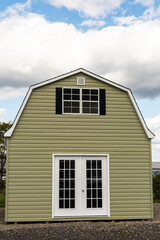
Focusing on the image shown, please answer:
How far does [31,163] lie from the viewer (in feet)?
32.4

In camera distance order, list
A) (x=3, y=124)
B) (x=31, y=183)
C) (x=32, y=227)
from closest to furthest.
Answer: (x=32, y=227) → (x=31, y=183) → (x=3, y=124)

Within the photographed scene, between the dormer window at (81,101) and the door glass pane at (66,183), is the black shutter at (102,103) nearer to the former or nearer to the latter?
the dormer window at (81,101)

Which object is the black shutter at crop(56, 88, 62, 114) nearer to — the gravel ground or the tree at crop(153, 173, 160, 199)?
the gravel ground

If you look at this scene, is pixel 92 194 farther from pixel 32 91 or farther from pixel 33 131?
pixel 32 91

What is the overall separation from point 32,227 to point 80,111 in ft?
13.7

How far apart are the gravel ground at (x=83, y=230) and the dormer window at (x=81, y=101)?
149 inches

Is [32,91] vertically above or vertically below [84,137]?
above

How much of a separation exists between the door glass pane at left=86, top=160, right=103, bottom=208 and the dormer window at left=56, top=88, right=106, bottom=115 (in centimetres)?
184

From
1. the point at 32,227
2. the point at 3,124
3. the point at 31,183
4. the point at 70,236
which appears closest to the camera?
the point at 70,236

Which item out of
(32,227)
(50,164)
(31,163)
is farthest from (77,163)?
(32,227)

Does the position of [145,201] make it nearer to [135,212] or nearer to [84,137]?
[135,212]

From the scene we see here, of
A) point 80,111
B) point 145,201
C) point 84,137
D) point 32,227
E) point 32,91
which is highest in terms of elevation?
point 32,91

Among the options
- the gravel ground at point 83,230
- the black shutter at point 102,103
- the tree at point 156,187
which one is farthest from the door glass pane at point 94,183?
the tree at point 156,187

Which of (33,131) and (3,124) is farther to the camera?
(3,124)
